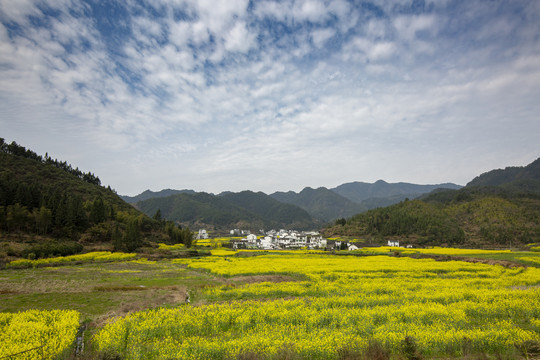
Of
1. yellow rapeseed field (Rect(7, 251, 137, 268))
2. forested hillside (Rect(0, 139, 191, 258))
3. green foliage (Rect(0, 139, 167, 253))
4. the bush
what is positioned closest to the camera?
yellow rapeseed field (Rect(7, 251, 137, 268))

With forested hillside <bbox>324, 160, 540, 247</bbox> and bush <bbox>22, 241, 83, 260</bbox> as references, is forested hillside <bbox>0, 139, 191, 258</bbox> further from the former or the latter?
forested hillside <bbox>324, 160, 540, 247</bbox>

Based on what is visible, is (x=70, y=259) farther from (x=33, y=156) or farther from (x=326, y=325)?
(x=33, y=156)

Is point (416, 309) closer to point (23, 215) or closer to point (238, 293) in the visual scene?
point (238, 293)

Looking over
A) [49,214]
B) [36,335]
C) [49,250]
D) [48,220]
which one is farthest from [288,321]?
[48,220]

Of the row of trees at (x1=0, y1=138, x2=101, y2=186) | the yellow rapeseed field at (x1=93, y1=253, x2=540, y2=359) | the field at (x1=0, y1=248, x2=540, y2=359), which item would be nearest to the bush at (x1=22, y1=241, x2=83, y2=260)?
the field at (x1=0, y1=248, x2=540, y2=359)

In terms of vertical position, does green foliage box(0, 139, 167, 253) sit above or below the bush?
above

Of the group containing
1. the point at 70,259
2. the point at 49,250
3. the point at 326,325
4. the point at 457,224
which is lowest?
the point at 70,259

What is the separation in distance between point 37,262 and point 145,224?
166 ft

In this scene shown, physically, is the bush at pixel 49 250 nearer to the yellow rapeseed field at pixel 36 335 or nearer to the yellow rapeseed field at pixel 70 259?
the yellow rapeseed field at pixel 70 259

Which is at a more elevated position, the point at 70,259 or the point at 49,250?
the point at 49,250

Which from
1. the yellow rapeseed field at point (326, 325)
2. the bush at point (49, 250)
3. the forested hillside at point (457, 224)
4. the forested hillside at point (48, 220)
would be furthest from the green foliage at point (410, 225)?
the bush at point (49, 250)

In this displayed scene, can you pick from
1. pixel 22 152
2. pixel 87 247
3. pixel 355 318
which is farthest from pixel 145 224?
pixel 355 318

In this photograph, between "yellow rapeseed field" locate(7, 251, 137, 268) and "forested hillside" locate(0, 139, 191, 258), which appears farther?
"forested hillside" locate(0, 139, 191, 258)

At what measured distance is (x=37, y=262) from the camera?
123 ft
